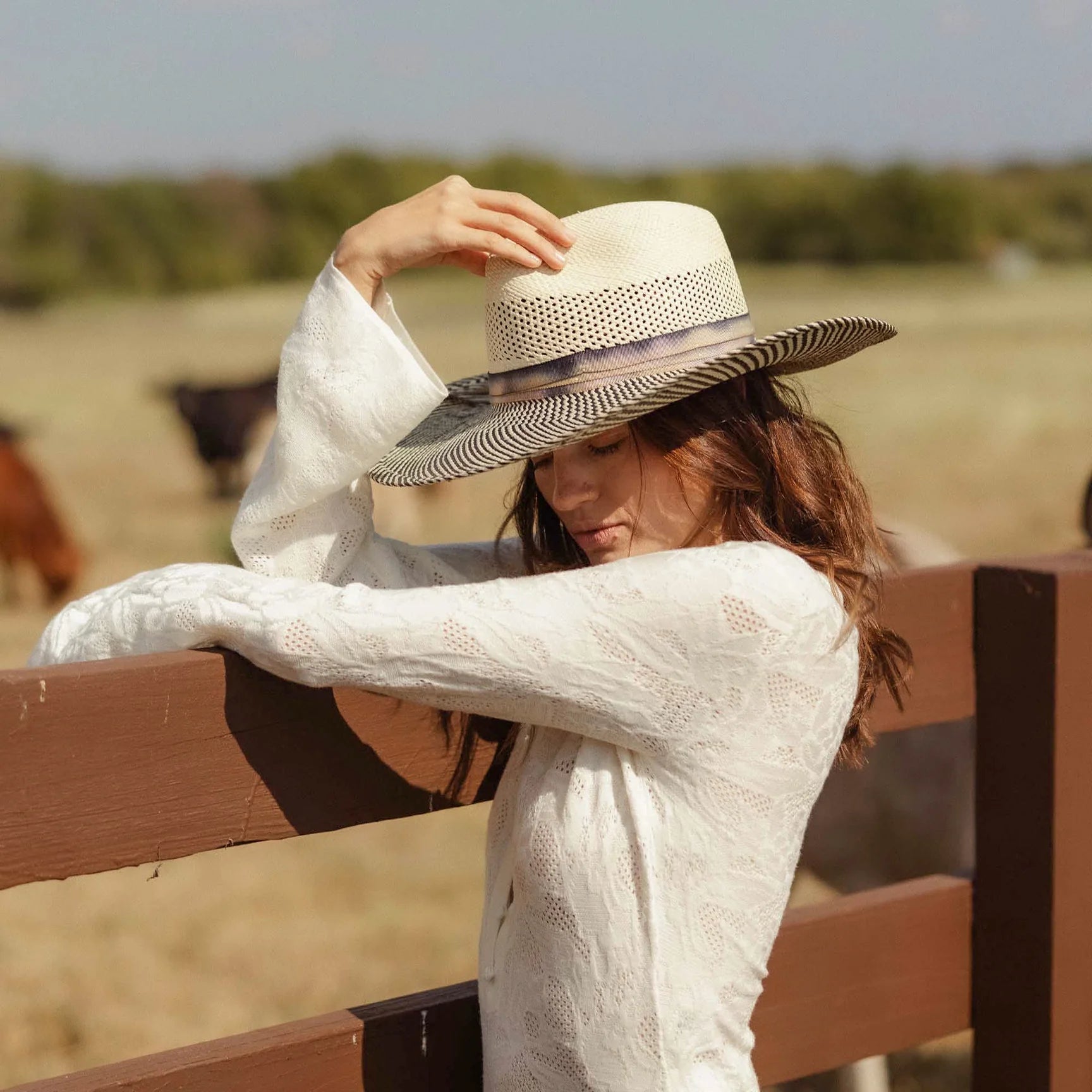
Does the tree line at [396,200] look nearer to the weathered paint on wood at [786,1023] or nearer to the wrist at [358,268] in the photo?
the weathered paint on wood at [786,1023]

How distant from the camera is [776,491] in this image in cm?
148

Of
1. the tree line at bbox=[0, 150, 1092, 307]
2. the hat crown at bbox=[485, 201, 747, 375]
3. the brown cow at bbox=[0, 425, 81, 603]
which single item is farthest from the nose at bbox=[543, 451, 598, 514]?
the tree line at bbox=[0, 150, 1092, 307]

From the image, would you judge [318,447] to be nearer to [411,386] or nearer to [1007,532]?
[411,386]

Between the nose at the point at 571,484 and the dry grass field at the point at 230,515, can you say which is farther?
the dry grass field at the point at 230,515

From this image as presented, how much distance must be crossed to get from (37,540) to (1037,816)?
1075 centimetres

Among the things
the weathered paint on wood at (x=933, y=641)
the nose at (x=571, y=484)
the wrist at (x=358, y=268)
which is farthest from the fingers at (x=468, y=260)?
the weathered paint on wood at (x=933, y=641)

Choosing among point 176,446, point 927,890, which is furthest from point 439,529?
point 927,890

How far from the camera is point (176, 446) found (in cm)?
2080

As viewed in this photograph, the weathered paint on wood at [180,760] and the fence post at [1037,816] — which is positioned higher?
the weathered paint on wood at [180,760]

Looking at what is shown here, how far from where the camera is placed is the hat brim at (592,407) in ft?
4.45

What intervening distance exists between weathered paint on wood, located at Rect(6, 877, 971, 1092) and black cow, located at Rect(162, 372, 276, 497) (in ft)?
48.2

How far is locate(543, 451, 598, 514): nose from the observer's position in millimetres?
1456

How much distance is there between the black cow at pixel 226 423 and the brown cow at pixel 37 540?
441 cm

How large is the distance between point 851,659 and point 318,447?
0.58 m
